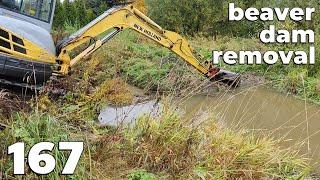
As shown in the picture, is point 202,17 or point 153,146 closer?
point 153,146

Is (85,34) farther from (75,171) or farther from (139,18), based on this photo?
(75,171)

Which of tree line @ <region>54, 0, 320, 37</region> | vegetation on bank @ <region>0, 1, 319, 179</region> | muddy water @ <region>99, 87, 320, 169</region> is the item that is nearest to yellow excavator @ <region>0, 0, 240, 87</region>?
muddy water @ <region>99, 87, 320, 169</region>

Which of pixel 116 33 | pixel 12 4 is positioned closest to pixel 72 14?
pixel 116 33

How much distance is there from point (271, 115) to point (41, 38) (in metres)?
4.47

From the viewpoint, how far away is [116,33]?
9875 millimetres

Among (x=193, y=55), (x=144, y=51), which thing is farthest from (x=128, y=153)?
(x=144, y=51)

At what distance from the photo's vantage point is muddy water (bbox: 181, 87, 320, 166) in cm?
735

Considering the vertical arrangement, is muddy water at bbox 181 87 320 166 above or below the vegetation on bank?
below

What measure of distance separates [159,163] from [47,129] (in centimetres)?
113

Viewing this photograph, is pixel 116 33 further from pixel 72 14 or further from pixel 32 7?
pixel 72 14

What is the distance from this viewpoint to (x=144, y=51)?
15891 millimetres

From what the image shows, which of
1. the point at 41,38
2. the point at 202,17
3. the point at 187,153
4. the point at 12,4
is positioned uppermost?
the point at 12,4

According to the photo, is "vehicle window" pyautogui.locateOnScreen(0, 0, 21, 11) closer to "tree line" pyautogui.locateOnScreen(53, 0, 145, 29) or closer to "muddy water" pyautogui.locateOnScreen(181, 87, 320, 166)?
"muddy water" pyautogui.locateOnScreen(181, 87, 320, 166)

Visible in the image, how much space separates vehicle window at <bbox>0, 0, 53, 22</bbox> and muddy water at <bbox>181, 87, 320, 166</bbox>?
310cm
